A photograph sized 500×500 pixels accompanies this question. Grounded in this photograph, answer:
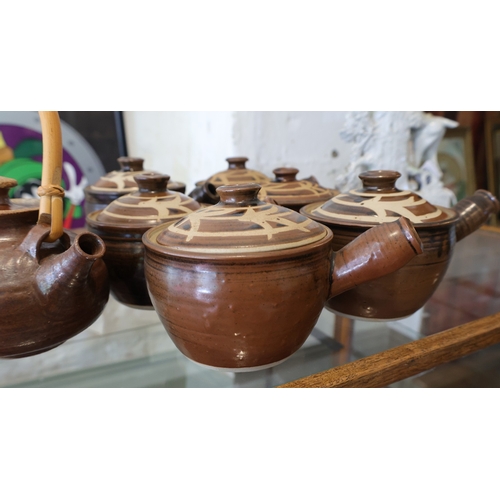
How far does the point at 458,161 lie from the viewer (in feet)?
7.41

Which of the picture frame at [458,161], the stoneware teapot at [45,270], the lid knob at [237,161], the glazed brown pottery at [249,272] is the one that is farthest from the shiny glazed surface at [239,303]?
the picture frame at [458,161]

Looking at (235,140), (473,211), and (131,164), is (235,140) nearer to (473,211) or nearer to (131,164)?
(131,164)

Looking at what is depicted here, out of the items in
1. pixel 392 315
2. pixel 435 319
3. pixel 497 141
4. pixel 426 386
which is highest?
pixel 497 141

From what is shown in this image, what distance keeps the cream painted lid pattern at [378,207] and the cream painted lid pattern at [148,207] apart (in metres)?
0.26

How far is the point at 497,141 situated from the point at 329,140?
1.14m

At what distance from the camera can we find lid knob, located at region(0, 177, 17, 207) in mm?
673

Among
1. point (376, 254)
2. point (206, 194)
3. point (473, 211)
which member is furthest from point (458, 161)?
point (376, 254)

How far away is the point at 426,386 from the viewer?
3.17ft

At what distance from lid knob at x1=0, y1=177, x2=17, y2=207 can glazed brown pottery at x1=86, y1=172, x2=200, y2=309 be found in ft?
0.52

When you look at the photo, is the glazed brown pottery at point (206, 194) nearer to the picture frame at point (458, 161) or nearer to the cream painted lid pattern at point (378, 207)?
the cream painted lid pattern at point (378, 207)

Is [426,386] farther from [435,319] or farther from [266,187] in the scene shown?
[266,187]

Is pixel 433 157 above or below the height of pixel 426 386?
above

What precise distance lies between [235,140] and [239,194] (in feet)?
3.19

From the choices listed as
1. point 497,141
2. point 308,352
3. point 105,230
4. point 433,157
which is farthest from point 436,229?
point 497,141
